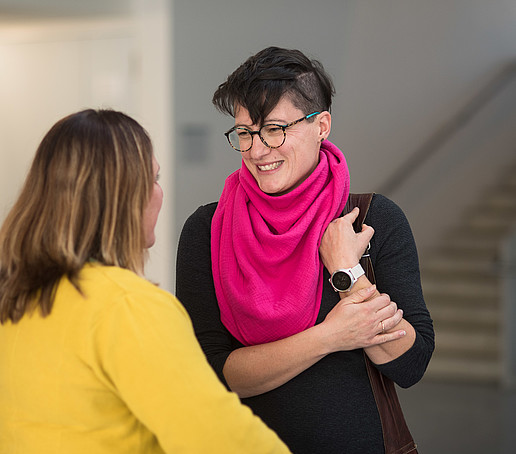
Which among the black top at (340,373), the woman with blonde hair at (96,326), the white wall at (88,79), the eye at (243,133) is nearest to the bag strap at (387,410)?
the black top at (340,373)

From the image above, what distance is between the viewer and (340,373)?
155 cm

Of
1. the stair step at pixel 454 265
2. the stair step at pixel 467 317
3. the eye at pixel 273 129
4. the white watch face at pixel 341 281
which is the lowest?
the stair step at pixel 467 317

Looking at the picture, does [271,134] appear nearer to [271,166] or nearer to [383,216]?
[271,166]

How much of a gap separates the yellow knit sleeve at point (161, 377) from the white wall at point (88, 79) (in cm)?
304

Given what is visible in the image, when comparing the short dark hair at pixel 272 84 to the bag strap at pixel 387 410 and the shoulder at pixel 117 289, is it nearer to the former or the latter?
the bag strap at pixel 387 410

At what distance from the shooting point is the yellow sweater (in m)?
1.03

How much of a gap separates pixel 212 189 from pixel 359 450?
2934 millimetres

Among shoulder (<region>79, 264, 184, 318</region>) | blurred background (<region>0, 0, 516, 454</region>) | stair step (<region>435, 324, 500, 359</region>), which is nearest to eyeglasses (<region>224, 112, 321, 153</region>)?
shoulder (<region>79, 264, 184, 318</region>)

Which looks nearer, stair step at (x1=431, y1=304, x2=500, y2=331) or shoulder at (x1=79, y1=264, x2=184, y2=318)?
shoulder at (x1=79, y1=264, x2=184, y2=318)

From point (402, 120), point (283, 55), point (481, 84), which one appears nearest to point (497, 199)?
point (481, 84)

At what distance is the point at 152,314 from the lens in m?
1.05

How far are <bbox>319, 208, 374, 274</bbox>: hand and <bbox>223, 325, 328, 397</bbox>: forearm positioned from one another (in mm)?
154

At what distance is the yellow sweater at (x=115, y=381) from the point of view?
1031mm

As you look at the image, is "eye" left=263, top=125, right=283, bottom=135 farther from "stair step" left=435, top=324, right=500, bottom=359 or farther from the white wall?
Result: "stair step" left=435, top=324, right=500, bottom=359
